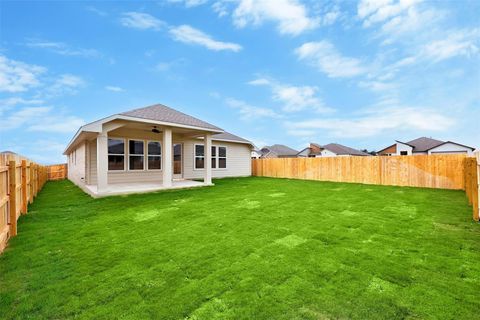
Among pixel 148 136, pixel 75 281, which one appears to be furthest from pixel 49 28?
pixel 75 281

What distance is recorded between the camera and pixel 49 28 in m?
12.4

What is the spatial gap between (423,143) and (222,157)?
30.8 m

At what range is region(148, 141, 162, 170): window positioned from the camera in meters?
12.0

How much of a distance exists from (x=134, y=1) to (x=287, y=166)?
13.3 metres

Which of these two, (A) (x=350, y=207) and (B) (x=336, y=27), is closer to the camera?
(A) (x=350, y=207)

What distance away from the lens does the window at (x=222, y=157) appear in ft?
51.8

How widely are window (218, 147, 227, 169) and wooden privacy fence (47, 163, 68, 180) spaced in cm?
1627

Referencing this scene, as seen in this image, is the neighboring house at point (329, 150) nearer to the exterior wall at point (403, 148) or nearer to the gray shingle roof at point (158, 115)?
the exterior wall at point (403, 148)

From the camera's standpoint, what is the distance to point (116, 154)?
10.8 metres

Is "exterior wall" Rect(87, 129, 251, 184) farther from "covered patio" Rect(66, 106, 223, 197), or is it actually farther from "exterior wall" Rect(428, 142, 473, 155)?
"exterior wall" Rect(428, 142, 473, 155)

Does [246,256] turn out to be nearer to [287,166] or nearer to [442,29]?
[287,166]

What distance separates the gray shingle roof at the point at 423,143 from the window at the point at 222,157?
28.6m

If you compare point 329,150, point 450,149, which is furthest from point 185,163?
point 329,150

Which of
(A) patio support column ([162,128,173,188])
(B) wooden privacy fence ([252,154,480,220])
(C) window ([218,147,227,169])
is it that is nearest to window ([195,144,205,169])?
(C) window ([218,147,227,169])
